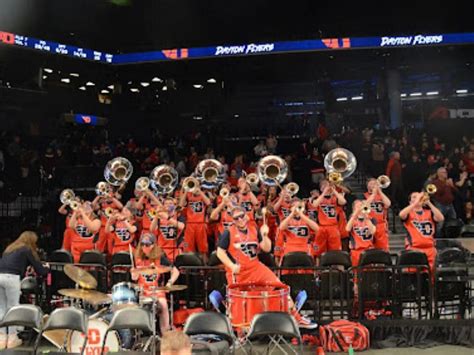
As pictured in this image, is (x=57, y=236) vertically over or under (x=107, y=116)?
under

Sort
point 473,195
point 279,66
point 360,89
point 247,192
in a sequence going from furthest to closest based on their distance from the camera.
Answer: point 360,89 → point 279,66 → point 473,195 → point 247,192

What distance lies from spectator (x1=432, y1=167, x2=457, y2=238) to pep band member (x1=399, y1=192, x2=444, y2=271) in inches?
111

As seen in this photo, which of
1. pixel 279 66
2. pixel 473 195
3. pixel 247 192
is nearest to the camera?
pixel 247 192

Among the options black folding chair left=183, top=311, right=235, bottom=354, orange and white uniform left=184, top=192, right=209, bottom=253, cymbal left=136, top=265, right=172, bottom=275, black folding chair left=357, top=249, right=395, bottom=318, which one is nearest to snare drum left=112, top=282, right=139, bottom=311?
cymbal left=136, top=265, right=172, bottom=275

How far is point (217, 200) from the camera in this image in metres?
11.1

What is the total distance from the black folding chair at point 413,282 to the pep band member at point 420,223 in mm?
705

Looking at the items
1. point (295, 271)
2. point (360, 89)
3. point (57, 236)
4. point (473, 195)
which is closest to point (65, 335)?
point (295, 271)

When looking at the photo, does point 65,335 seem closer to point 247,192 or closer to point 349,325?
point 349,325

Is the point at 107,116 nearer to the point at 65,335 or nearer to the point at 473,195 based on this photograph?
the point at 473,195

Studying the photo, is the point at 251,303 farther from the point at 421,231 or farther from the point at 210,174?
the point at 210,174

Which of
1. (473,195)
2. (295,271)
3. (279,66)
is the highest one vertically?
(279,66)

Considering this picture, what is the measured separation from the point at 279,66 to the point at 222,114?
2.92 metres

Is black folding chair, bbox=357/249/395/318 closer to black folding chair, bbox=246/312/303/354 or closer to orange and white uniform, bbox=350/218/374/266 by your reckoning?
orange and white uniform, bbox=350/218/374/266

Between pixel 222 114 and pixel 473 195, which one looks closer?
pixel 473 195
